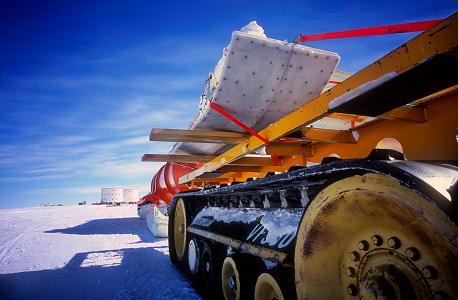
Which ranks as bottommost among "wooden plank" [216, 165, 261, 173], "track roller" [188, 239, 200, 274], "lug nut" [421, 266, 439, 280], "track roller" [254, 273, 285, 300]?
"track roller" [188, 239, 200, 274]

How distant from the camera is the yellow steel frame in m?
1.12

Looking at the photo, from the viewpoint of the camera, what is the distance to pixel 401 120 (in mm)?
2314

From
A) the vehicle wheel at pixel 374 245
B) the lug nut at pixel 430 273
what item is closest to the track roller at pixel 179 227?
the vehicle wheel at pixel 374 245

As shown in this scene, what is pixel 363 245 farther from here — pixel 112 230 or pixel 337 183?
pixel 112 230

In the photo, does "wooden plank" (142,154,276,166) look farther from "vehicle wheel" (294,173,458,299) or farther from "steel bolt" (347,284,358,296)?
"steel bolt" (347,284,358,296)

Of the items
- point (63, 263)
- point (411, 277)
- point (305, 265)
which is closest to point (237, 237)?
point (305, 265)

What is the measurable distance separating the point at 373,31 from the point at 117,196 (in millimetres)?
50576

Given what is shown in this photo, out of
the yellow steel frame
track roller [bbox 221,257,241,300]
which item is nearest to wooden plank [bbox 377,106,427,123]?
the yellow steel frame

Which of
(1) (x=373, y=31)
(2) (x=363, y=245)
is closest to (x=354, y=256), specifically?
(2) (x=363, y=245)

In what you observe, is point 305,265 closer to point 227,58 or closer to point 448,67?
point 448,67

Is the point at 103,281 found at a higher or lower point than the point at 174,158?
lower

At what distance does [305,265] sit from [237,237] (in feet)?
3.41

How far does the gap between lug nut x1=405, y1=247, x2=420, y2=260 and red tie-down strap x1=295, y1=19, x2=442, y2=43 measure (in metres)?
1.12

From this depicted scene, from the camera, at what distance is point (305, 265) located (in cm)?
134
